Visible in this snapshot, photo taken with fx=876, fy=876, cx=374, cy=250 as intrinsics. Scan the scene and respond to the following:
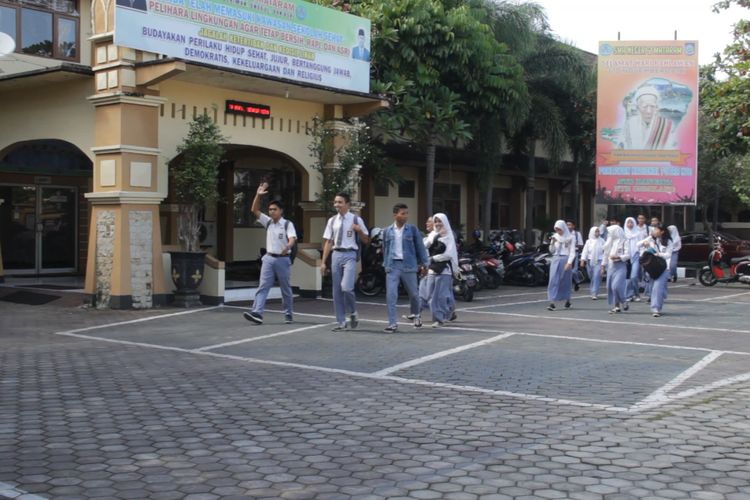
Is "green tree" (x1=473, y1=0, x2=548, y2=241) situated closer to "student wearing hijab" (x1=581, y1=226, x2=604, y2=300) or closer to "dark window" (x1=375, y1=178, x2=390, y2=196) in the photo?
"dark window" (x1=375, y1=178, x2=390, y2=196)

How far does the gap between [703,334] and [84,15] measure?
15889 millimetres

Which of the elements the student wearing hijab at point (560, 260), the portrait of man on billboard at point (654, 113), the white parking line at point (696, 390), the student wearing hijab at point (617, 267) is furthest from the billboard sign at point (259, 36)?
the portrait of man on billboard at point (654, 113)

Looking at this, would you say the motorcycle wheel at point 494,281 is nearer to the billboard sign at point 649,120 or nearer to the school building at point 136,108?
the school building at point 136,108

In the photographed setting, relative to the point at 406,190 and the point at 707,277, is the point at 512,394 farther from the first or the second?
the point at 406,190

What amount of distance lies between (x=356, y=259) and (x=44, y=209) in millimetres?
11886

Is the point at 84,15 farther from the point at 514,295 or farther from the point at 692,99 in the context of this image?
the point at 692,99

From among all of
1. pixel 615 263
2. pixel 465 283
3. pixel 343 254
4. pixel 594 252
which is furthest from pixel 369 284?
pixel 343 254

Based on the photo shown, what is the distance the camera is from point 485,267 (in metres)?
20.3

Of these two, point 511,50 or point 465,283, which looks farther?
point 511,50

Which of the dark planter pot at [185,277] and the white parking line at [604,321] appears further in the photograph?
the dark planter pot at [185,277]

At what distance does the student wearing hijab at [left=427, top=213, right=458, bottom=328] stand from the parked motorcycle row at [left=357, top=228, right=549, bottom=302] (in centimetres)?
187

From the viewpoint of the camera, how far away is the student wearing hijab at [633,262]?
17.6 metres

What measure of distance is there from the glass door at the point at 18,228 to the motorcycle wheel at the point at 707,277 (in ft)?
55.8

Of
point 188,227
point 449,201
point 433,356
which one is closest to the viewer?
point 433,356
